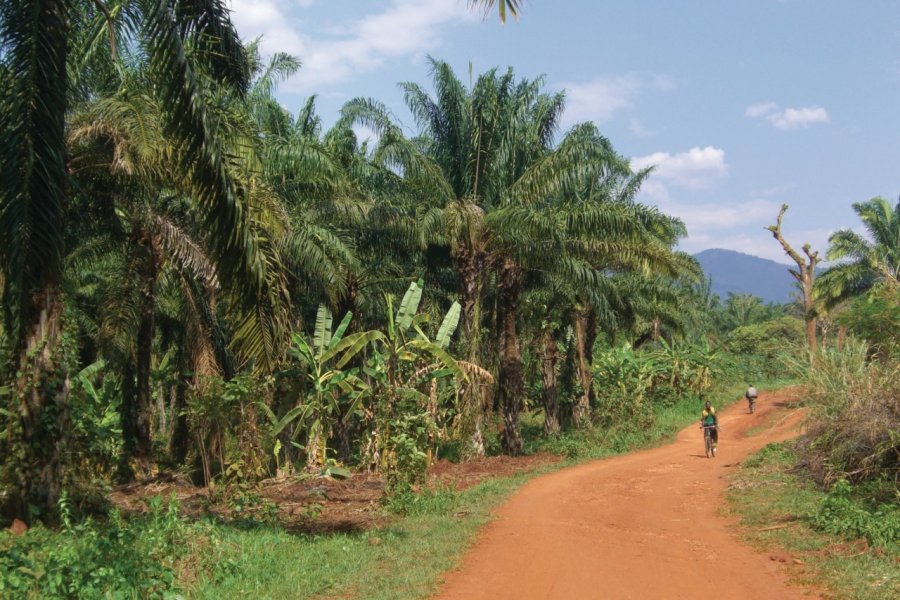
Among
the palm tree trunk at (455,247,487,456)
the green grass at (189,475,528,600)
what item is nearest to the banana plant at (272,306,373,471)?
the palm tree trunk at (455,247,487,456)

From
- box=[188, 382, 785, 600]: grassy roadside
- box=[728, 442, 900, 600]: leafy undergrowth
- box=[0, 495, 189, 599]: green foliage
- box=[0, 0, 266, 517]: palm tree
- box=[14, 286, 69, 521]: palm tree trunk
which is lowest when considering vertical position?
box=[728, 442, 900, 600]: leafy undergrowth

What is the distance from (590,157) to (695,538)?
1109cm

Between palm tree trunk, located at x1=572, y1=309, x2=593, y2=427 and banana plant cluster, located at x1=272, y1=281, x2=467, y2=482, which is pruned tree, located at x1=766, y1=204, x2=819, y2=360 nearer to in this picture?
palm tree trunk, located at x1=572, y1=309, x2=593, y2=427

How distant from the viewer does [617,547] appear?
9.90 m

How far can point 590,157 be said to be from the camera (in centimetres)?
1931

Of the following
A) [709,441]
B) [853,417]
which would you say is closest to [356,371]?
[709,441]

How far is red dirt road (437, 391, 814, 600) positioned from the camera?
313 inches

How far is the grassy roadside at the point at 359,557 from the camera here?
299 inches

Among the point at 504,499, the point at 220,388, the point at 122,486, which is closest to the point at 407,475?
the point at 504,499

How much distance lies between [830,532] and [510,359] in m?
12.0

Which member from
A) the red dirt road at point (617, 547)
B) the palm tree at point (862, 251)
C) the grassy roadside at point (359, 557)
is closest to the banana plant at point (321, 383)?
the grassy roadside at point (359, 557)

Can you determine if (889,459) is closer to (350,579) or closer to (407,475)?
(407,475)

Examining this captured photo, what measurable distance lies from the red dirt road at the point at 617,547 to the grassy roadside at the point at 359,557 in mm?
340

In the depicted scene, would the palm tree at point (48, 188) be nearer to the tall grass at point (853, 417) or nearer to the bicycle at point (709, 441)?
the tall grass at point (853, 417)
